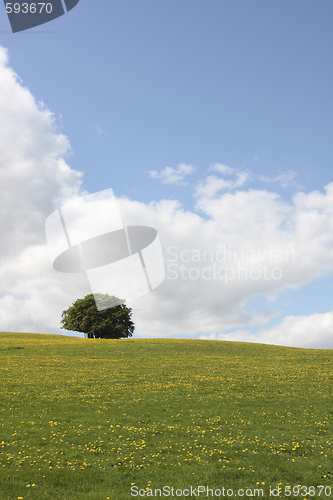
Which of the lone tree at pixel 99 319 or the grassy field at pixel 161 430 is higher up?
the lone tree at pixel 99 319

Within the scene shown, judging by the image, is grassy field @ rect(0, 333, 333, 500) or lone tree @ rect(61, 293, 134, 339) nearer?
grassy field @ rect(0, 333, 333, 500)

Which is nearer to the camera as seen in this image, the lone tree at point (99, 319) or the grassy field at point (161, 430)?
the grassy field at point (161, 430)

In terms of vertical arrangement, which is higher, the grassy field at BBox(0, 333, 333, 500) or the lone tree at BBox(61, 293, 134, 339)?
the lone tree at BBox(61, 293, 134, 339)

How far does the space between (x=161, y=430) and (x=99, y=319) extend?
6785 centimetres

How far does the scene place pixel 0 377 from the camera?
2788 centimetres

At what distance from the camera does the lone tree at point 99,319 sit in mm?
80875

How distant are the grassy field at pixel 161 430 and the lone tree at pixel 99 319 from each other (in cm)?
4658

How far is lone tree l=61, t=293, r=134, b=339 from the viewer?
8088cm

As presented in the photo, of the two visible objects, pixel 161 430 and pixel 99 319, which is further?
pixel 99 319

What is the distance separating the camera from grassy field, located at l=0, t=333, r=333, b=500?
39.8 ft

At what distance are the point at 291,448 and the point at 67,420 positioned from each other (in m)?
12.5

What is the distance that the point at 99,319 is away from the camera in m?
82.4

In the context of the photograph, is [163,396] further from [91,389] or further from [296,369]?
[296,369]

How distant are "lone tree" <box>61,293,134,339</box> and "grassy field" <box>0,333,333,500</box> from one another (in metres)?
46.6
